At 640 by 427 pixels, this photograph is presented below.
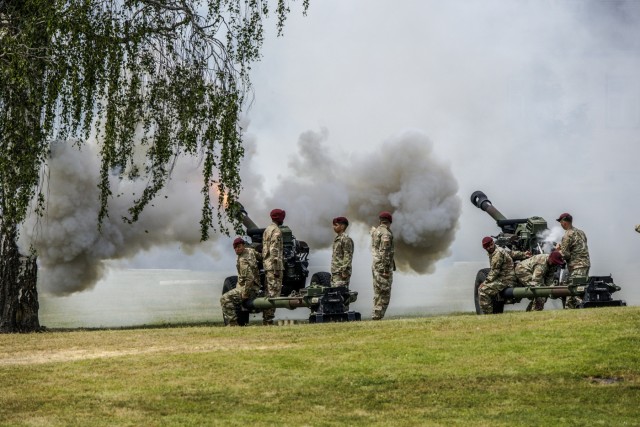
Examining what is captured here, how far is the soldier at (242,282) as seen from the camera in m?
22.9

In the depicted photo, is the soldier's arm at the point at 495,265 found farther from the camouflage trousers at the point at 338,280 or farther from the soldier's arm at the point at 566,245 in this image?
the camouflage trousers at the point at 338,280

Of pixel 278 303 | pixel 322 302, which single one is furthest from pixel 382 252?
pixel 278 303

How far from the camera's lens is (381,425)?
511 inches

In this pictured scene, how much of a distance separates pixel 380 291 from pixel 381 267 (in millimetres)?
490

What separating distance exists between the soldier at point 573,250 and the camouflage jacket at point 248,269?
659 cm

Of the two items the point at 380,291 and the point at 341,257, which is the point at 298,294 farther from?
the point at 380,291

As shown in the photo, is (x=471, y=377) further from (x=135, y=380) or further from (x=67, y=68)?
(x=67, y=68)

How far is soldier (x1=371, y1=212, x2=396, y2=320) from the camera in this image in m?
23.7

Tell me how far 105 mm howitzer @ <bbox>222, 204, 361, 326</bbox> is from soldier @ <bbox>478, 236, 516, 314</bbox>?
2900 mm

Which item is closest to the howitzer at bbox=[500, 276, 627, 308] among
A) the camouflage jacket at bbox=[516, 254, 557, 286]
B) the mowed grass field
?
the camouflage jacket at bbox=[516, 254, 557, 286]

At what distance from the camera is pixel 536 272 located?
24453 millimetres

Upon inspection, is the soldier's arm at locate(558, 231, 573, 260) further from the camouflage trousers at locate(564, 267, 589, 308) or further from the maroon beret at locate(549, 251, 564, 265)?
the maroon beret at locate(549, 251, 564, 265)

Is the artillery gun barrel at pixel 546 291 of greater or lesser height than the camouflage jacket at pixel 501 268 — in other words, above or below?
below

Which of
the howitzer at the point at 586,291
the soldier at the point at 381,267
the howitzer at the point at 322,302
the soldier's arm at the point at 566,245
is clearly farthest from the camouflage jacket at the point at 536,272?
the howitzer at the point at 322,302
